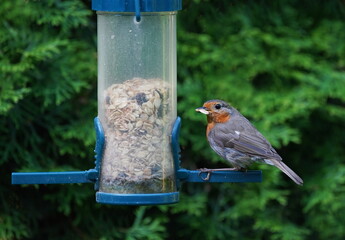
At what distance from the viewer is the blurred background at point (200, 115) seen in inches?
224

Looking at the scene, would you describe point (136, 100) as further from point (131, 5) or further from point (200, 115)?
point (200, 115)

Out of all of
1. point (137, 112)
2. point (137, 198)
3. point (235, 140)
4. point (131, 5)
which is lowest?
point (137, 198)

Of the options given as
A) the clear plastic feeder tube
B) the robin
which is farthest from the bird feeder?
the robin

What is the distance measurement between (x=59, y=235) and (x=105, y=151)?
5.93ft

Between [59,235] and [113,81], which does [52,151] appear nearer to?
[59,235]

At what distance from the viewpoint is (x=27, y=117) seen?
5.77 meters

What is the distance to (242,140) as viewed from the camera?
4.77m

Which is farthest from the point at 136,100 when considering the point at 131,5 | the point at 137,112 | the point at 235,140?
the point at 235,140

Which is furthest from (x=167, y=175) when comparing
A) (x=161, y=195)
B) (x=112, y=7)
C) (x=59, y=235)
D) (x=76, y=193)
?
(x=59, y=235)

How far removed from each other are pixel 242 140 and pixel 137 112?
2.39 ft

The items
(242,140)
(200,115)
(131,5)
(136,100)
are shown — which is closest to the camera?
(131,5)

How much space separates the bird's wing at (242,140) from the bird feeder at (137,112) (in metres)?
0.37

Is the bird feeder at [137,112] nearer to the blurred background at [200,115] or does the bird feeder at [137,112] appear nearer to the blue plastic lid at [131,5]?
the blue plastic lid at [131,5]

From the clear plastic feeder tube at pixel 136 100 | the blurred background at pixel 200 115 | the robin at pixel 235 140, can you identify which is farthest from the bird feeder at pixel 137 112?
the blurred background at pixel 200 115
